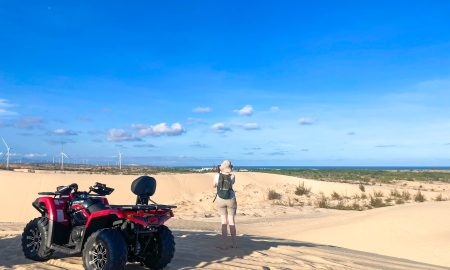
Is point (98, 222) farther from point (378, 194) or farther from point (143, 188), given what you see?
point (378, 194)

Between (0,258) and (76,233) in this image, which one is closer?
(76,233)

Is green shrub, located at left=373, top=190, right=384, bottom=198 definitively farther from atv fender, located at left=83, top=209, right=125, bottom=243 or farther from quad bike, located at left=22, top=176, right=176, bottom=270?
atv fender, located at left=83, top=209, right=125, bottom=243

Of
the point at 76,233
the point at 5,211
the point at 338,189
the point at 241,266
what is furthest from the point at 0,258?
the point at 338,189

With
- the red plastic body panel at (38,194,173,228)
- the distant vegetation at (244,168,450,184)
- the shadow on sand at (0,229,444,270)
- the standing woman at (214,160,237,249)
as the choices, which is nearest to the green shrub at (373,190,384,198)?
the distant vegetation at (244,168,450,184)

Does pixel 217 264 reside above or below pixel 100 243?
below

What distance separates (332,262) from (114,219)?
4138 millimetres

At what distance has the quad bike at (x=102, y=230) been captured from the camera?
6.29 metres

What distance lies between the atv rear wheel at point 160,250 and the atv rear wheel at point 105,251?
0.75 metres

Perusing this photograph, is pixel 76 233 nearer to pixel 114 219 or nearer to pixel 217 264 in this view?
pixel 114 219

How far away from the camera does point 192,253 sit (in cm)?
848

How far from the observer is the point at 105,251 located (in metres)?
6.20

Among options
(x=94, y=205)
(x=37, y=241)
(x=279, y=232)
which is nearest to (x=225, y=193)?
(x=94, y=205)

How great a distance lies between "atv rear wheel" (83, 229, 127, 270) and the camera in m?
6.11

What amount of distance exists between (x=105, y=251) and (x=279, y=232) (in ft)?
28.2
